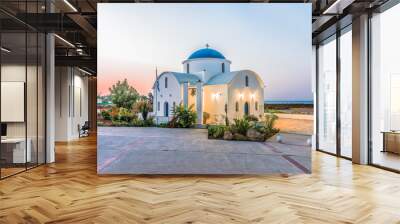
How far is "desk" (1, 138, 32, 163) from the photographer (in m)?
6.05

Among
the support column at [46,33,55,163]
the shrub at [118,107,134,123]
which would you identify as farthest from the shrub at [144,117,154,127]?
the support column at [46,33,55,163]

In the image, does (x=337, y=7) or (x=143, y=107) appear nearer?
(x=143, y=107)

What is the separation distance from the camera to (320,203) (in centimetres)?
431

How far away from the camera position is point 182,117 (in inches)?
244

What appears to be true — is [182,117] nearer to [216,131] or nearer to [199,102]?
[199,102]

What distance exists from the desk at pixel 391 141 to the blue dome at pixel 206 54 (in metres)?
3.52

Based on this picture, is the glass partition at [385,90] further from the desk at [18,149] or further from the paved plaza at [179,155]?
the desk at [18,149]

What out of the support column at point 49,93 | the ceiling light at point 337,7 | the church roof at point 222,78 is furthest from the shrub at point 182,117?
the ceiling light at point 337,7

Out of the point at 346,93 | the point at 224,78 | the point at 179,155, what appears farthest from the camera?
the point at 346,93

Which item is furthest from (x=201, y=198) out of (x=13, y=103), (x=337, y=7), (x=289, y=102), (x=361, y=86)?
(x=361, y=86)

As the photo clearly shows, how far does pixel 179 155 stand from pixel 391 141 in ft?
13.3

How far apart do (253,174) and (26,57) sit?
4.70 metres

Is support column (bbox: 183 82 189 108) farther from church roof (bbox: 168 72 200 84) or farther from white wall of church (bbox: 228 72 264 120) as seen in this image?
white wall of church (bbox: 228 72 264 120)

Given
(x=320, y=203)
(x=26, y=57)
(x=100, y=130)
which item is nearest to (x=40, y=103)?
(x=26, y=57)
